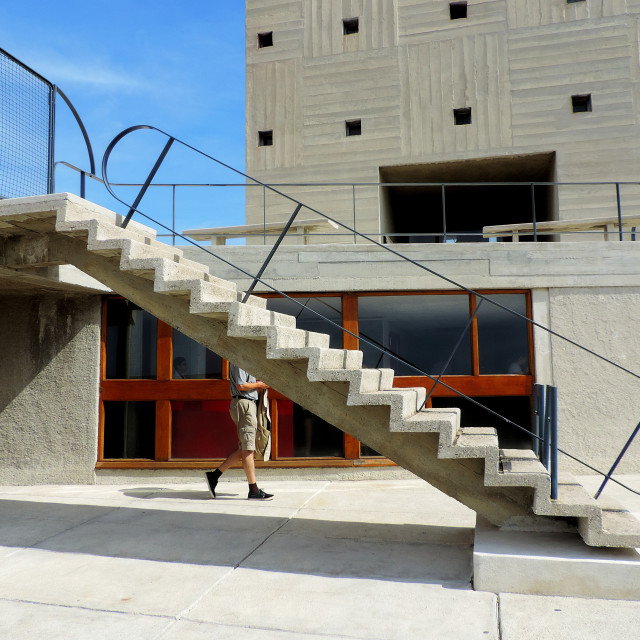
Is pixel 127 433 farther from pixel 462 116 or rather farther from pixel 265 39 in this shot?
pixel 265 39

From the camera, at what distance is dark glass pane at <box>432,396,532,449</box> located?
7.06 m

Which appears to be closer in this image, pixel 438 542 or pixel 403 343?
pixel 438 542

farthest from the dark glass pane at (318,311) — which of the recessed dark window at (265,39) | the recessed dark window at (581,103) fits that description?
the recessed dark window at (265,39)

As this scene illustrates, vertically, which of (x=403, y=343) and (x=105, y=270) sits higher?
(x=105, y=270)

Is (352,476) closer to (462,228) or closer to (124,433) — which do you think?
(124,433)

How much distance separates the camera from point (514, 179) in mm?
12594

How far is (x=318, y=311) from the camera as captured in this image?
7.32m

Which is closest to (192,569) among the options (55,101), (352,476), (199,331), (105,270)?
(199,331)

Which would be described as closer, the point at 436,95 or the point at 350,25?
the point at 436,95

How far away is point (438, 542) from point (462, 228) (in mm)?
12950

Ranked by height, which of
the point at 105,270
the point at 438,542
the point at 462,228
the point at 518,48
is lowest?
the point at 438,542

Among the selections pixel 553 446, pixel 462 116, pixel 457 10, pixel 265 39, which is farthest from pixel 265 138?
pixel 553 446

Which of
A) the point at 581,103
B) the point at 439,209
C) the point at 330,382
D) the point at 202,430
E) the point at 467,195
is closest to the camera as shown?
the point at 330,382

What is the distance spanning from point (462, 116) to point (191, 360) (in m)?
7.25
